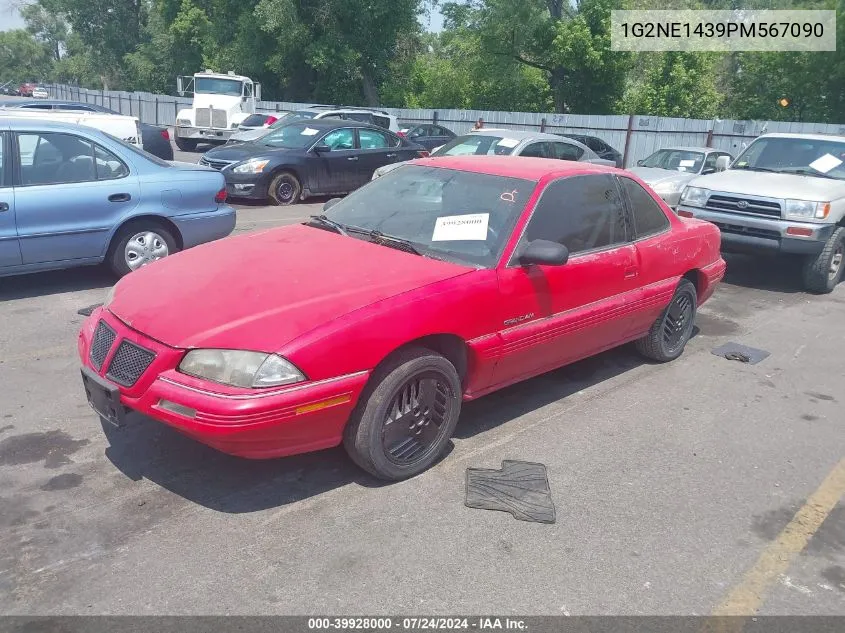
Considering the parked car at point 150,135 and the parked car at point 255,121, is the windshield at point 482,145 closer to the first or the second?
the parked car at point 150,135

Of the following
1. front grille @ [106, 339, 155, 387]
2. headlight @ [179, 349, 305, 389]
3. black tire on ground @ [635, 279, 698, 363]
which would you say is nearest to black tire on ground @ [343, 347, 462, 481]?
headlight @ [179, 349, 305, 389]

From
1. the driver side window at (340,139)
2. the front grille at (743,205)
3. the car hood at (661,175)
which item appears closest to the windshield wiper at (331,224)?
the front grille at (743,205)

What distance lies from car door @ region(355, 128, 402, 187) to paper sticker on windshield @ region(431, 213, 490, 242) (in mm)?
9787

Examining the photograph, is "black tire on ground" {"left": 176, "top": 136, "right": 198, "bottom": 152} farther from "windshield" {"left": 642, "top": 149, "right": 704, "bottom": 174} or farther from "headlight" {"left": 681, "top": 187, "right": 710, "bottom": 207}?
"headlight" {"left": 681, "top": 187, "right": 710, "bottom": 207}

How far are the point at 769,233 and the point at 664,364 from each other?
353cm

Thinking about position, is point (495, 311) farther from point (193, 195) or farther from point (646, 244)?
point (193, 195)

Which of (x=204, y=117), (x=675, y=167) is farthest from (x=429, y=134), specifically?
(x=675, y=167)

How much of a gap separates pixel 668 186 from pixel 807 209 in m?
3.94

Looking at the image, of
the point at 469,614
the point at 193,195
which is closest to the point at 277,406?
the point at 469,614

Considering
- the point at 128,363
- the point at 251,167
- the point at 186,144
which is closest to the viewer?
the point at 128,363

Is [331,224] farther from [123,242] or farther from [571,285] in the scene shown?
[123,242]

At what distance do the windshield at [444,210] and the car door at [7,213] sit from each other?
10.00 feet

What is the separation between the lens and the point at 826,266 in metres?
8.67

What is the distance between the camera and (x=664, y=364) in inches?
238
